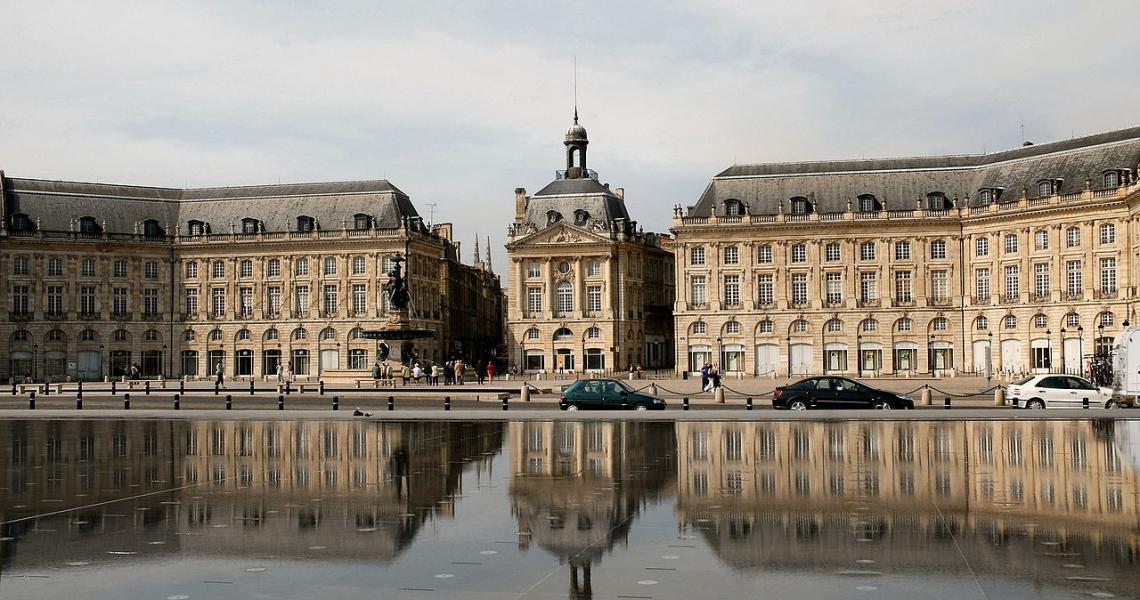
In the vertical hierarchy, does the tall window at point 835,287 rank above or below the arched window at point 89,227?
below

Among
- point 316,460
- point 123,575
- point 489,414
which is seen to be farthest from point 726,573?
point 489,414

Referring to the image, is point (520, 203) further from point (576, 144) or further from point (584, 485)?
point (584, 485)

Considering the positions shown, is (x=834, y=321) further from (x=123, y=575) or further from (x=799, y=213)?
(x=123, y=575)

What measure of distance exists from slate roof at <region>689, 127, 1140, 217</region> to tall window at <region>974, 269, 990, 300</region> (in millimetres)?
5157

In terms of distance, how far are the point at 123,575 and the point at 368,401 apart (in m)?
35.5

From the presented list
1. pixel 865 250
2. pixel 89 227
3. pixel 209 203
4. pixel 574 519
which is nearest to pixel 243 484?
pixel 574 519

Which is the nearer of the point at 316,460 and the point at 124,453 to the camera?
the point at 316,460

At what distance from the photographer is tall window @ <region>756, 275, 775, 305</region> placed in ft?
308

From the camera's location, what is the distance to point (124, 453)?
26.5 metres

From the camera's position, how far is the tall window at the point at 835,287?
92375 millimetres

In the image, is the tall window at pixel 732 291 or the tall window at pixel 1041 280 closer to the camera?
the tall window at pixel 1041 280

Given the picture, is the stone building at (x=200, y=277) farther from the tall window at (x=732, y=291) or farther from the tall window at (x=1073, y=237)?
the tall window at (x=1073, y=237)

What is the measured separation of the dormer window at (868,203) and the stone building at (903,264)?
104 mm

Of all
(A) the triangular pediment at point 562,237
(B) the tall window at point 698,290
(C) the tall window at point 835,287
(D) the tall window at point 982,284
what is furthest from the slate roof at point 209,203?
(D) the tall window at point 982,284
